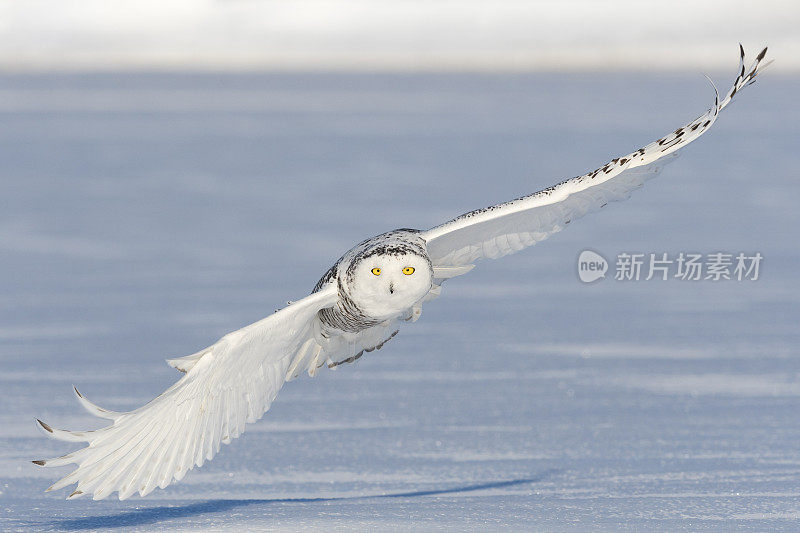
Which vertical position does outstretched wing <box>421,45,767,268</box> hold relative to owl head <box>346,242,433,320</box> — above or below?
above

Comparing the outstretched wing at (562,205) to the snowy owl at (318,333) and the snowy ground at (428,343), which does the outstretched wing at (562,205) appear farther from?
the snowy ground at (428,343)

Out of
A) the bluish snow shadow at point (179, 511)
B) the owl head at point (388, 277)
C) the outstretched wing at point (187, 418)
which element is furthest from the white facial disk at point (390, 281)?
the bluish snow shadow at point (179, 511)

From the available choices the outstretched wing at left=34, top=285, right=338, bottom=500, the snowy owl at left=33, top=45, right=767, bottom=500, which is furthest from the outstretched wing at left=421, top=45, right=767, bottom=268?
the outstretched wing at left=34, top=285, right=338, bottom=500

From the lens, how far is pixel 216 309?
979cm

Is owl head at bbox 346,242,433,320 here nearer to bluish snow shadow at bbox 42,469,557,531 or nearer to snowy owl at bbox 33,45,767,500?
snowy owl at bbox 33,45,767,500

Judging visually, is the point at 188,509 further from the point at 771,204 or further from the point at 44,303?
the point at 771,204

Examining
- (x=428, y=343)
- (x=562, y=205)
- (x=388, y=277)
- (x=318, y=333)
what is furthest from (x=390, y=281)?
(x=428, y=343)

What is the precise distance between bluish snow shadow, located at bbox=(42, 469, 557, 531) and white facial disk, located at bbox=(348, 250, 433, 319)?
2.81 feet

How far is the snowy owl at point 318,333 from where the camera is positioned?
16.2ft

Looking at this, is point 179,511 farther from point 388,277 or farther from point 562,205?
point 562,205

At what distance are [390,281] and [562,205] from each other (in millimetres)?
1336

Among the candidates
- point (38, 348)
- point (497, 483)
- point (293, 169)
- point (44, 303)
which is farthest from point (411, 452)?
point (293, 169)

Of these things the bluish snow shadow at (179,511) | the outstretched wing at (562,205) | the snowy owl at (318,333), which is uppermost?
the outstretched wing at (562,205)

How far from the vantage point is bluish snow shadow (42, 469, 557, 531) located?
5.20m
